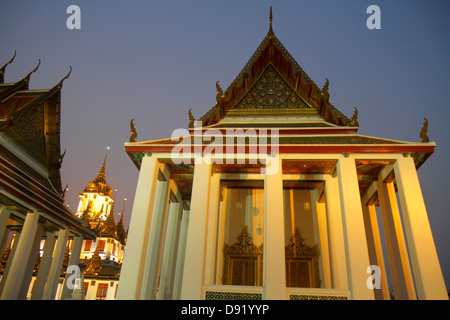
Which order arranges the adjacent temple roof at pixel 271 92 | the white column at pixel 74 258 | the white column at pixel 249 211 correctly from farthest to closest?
the white column at pixel 74 258 → the adjacent temple roof at pixel 271 92 → the white column at pixel 249 211

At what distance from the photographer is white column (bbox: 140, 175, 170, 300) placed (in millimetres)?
8094

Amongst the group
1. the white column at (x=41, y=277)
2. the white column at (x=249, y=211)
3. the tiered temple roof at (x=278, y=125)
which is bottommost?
the white column at (x=41, y=277)

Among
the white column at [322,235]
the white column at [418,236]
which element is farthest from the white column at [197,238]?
the white column at [418,236]

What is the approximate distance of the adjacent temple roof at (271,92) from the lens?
31.2 ft

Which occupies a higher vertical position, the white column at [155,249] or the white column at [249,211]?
the white column at [249,211]

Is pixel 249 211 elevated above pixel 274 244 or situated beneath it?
elevated above

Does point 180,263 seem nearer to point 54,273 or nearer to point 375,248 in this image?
point 54,273

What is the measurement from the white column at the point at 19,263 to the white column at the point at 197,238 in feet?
18.6

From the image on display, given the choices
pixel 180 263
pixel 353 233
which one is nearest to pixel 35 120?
pixel 180 263

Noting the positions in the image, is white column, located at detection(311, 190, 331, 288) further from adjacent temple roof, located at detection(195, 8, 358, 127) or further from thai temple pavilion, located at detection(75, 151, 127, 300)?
thai temple pavilion, located at detection(75, 151, 127, 300)

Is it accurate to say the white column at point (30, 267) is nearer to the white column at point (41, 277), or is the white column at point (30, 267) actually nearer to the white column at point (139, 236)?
the white column at point (41, 277)

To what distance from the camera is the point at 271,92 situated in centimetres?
1011

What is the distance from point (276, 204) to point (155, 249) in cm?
354
